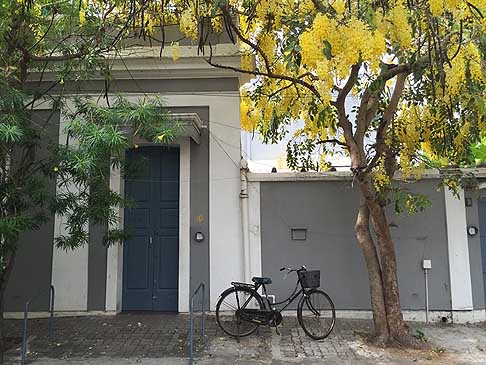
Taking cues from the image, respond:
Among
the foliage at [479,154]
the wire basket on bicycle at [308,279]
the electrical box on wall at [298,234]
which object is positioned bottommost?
the wire basket on bicycle at [308,279]

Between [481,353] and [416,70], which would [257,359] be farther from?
[416,70]

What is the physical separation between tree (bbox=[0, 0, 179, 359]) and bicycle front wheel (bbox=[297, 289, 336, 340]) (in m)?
3.03

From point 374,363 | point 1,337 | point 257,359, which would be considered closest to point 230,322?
point 257,359

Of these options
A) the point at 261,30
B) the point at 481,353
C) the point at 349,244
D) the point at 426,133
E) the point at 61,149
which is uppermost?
the point at 261,30

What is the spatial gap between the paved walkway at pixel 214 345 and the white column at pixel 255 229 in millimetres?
1056

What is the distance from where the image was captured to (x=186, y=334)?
6953 millimetres

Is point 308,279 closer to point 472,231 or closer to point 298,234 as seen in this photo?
point 298,234

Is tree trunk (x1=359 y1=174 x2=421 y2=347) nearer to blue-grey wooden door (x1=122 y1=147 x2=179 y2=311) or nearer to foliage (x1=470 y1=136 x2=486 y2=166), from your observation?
foliage (x1=470 y1=136 x2=486 y2=166)

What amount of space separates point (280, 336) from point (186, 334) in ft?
4.80

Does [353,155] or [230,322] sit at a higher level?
[353,155]

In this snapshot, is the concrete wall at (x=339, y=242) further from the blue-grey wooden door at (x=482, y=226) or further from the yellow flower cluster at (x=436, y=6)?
the yellow flower cluster at (x=436, y=6)

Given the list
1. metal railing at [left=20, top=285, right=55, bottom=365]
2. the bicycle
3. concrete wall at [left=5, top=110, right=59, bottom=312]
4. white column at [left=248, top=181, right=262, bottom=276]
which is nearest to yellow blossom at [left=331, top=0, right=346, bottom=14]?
white column at [left=248, top=181, right=262, bottom=276]

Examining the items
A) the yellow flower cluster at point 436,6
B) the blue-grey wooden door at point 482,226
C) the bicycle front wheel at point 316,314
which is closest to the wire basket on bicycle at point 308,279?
the bicycle front wheel at point 316,314

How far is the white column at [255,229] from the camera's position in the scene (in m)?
8.02
